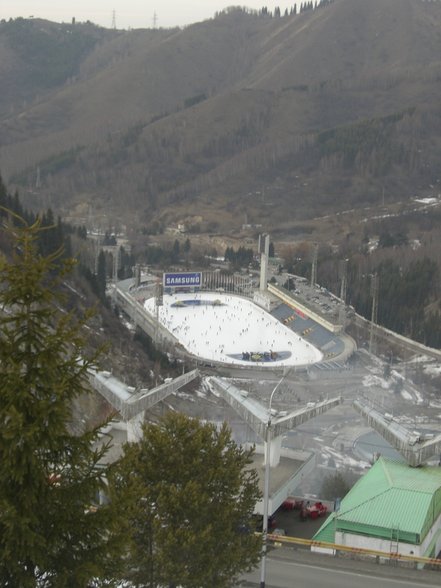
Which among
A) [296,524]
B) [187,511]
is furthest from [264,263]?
[187,511]

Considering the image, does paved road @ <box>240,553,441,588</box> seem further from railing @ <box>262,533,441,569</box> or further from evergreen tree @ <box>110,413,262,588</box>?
evergreen tree @ <box>110,413,262,588</box>

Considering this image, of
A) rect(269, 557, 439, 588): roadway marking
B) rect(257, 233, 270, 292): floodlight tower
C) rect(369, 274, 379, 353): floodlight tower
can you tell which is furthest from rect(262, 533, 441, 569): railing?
rect(257, 233, 270, 292): floodlight tower

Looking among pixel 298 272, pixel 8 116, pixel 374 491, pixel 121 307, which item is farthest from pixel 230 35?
pixel 374 491

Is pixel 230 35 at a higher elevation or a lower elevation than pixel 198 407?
higher

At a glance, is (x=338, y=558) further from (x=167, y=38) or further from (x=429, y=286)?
(x=167, y=38)

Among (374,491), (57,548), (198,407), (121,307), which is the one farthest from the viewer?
(121,307)

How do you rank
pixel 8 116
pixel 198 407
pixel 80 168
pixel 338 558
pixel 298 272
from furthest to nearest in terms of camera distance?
pixel 8 116 → pixel 80 168 → pixel 298 272 → pixel 198 407 → pixel 338 558
